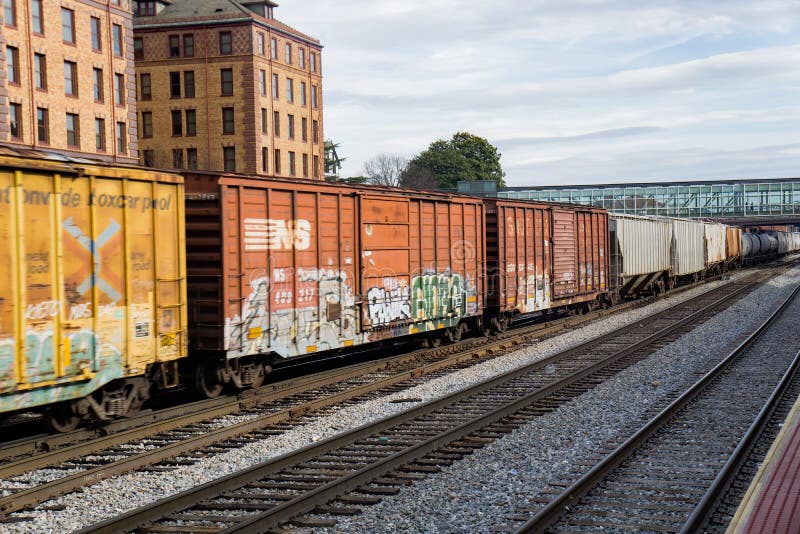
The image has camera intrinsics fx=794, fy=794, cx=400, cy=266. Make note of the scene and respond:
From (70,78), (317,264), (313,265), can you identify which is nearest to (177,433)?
(313,265)

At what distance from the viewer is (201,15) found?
218ft

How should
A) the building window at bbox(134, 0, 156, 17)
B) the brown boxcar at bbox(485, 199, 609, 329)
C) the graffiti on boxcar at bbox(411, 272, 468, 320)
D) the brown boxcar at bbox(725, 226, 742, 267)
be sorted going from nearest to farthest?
the graffiti on boxcar at bbox(411, 272, 468, 320) < the brown boxcar at bbox(485, 199, 609, 329) < the brown boxcar at bbox(725, 226, 742, 267) < the building window at bbox(134, 0, 156, 17)

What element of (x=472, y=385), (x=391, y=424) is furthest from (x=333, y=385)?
(x=391, y=424)

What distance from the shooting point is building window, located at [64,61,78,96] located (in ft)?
155

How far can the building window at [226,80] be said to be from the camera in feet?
216

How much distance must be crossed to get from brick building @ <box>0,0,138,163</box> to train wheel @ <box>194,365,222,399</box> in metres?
32.4

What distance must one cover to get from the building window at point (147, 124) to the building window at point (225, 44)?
824 cm

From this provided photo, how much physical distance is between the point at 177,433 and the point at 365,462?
3108 millimetres

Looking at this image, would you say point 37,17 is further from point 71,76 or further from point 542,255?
point 542,255

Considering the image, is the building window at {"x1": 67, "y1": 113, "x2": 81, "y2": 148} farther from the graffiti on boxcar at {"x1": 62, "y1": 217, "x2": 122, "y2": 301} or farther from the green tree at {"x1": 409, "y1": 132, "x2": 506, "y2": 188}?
the green tree at {"x1": 409, "y1": 132, "x2": 506, "y2": 188}

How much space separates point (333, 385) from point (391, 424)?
362 cm

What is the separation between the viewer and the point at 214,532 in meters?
7.14

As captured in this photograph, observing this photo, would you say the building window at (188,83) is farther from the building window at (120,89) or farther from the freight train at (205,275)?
the freight train at (205,275)

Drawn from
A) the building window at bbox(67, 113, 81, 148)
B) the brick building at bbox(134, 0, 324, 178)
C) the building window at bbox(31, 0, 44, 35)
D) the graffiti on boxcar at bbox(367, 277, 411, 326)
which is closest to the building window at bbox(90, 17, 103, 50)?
the building window at bbox(31, 0, 44, 35)
